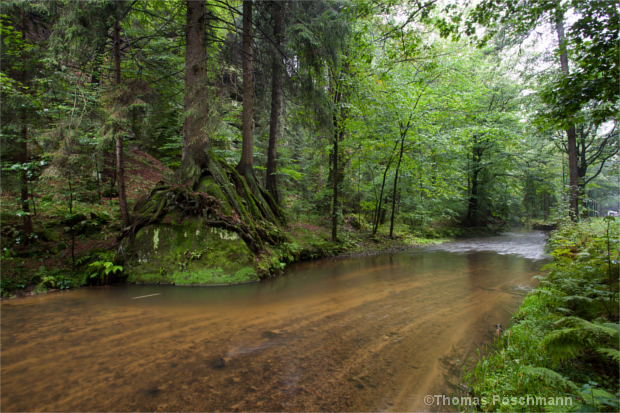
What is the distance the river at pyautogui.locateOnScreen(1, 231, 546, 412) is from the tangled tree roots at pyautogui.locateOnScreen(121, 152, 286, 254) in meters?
1.70

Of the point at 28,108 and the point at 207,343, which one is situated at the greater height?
the point at 28,108

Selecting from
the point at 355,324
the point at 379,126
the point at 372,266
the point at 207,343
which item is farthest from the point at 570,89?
the point at 379,126

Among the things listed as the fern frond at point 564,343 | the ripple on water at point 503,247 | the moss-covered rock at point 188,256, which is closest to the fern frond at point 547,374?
the fern frond at point 564,343

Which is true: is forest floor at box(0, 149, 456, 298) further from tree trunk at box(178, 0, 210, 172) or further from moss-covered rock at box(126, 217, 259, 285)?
tree trunk at box(178, 0, 210, 172)

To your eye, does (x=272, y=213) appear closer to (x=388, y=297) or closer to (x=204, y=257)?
(x=204, y=257)

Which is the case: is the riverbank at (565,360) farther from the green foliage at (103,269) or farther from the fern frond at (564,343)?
the green foliage at (103,269)

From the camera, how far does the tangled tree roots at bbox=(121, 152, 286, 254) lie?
24.6 feet

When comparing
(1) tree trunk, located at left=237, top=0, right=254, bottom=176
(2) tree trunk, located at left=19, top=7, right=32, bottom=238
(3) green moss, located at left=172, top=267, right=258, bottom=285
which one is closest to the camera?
(2) tree trunk, located at left=19, top=7, right=32, bottom=238

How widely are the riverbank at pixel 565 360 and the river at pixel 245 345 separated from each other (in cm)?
42

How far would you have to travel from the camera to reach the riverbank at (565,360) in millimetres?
2193

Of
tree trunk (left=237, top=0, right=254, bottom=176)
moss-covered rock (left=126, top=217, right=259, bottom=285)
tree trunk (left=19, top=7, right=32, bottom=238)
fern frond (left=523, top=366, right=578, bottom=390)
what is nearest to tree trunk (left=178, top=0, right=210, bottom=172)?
moss-covered rock (left=126, top=217, right=259, bottom=285)

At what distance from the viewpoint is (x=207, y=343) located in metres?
3.73

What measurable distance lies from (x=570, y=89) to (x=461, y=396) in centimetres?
445

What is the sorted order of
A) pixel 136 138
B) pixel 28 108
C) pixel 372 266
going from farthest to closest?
1. pixel 136 138
2. pixel 372 266
3. pixel 28 108
